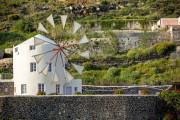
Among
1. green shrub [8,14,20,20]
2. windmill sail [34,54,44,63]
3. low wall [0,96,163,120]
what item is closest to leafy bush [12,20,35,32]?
green shrub [8,14,20,20]

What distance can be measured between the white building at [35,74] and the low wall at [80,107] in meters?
5.29

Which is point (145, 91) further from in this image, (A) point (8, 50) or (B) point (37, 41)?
(A) point (8, 50)

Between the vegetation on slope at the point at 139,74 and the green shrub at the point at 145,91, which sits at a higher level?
the vegetation on slope at the point at 139,74

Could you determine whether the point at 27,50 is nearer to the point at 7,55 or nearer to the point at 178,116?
the point at 178,116

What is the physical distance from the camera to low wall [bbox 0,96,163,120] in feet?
153

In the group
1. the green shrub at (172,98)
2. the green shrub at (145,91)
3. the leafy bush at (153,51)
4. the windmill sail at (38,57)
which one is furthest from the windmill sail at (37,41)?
the leafy bush at (153,51)

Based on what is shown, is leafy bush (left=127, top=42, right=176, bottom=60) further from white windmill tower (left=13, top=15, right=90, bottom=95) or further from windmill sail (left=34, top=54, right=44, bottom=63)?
windmill sail (left=34, top=54, right=44, bottom=63)

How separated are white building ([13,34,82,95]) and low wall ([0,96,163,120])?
208 inches

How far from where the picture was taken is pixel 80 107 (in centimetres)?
4709

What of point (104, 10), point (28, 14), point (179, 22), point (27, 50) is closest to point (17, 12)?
point (28, 14)

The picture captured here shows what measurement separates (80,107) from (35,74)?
6.19m

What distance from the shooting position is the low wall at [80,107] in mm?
46781

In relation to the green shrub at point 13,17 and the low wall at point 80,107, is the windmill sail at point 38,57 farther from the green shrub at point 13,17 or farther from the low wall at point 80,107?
the green shrub at point 13,17

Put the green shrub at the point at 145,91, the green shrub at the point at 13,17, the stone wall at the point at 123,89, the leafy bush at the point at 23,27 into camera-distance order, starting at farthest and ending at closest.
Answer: the green shrub at the point at 13,17, the leafy bush at the point at 23,27, the stone wall at the point at 123,89, the green shrub at the point at 145,91
